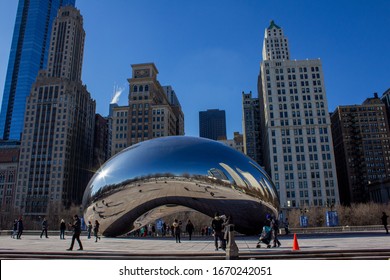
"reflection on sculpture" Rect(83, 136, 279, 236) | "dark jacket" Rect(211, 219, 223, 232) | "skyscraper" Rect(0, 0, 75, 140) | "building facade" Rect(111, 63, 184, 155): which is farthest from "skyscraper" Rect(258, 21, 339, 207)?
"skyscraper" Rect(0, 0, 75, 140)

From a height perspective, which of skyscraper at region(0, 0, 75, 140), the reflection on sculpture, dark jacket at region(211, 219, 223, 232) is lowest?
dark jacket at region(211, 219, 223, 232)

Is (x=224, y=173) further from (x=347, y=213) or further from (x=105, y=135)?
(x=105, y=135)

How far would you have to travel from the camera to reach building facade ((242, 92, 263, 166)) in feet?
433

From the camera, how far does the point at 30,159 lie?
358 ft

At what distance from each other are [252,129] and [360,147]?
41.9 m

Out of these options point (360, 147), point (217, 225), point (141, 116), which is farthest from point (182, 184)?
point (360, 147)

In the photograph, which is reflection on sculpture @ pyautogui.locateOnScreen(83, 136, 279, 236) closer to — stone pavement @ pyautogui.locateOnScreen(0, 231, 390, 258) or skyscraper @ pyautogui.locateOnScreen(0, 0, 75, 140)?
stone pavement @ pyautogui.locateOnScreen(0, 231, 390, 258)

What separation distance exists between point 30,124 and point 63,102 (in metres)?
14.0

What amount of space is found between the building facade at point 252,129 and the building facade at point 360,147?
3234 centimetres

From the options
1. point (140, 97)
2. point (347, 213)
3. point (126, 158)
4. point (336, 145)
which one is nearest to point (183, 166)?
point (126, 158)

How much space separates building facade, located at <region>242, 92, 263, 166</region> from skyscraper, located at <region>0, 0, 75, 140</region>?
106m

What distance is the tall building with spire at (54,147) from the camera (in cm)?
10469

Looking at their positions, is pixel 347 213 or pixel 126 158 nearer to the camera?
pixel 126 158

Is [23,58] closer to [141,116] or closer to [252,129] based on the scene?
[141,116]
